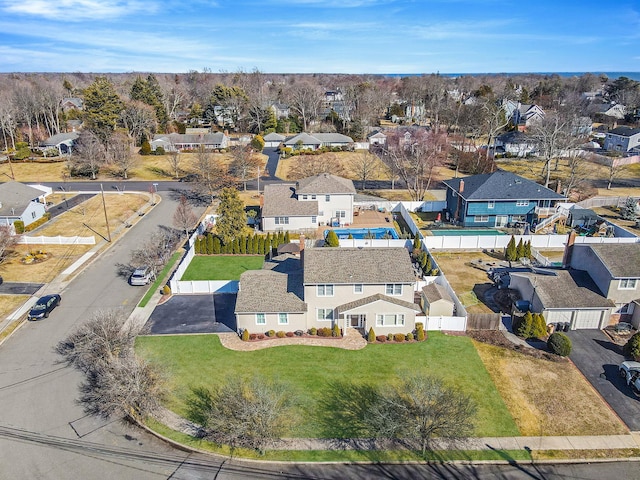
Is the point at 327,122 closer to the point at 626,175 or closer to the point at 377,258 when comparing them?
the point at 626,175

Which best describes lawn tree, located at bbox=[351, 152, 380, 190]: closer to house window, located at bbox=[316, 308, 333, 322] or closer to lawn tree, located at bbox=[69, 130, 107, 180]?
house window, located at bbox=[316, 308, 333, 322]

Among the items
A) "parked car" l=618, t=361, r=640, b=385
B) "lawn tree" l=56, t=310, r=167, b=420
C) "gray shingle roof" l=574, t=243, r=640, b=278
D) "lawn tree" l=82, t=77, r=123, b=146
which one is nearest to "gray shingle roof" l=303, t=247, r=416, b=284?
"lawn tree" l=56, t=310, r=167, b=420

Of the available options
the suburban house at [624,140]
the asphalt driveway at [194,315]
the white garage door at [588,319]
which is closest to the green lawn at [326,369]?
the asphalt driveway at [194,315]

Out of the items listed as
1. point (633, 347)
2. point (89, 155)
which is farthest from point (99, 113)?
point (633, 347)

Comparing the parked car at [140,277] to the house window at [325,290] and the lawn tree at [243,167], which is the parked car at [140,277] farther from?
the lawn tree at [243,167]

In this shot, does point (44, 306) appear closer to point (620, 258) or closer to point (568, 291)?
point (568, 291)

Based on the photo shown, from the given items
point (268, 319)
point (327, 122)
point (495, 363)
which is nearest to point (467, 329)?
point (495, 363)
